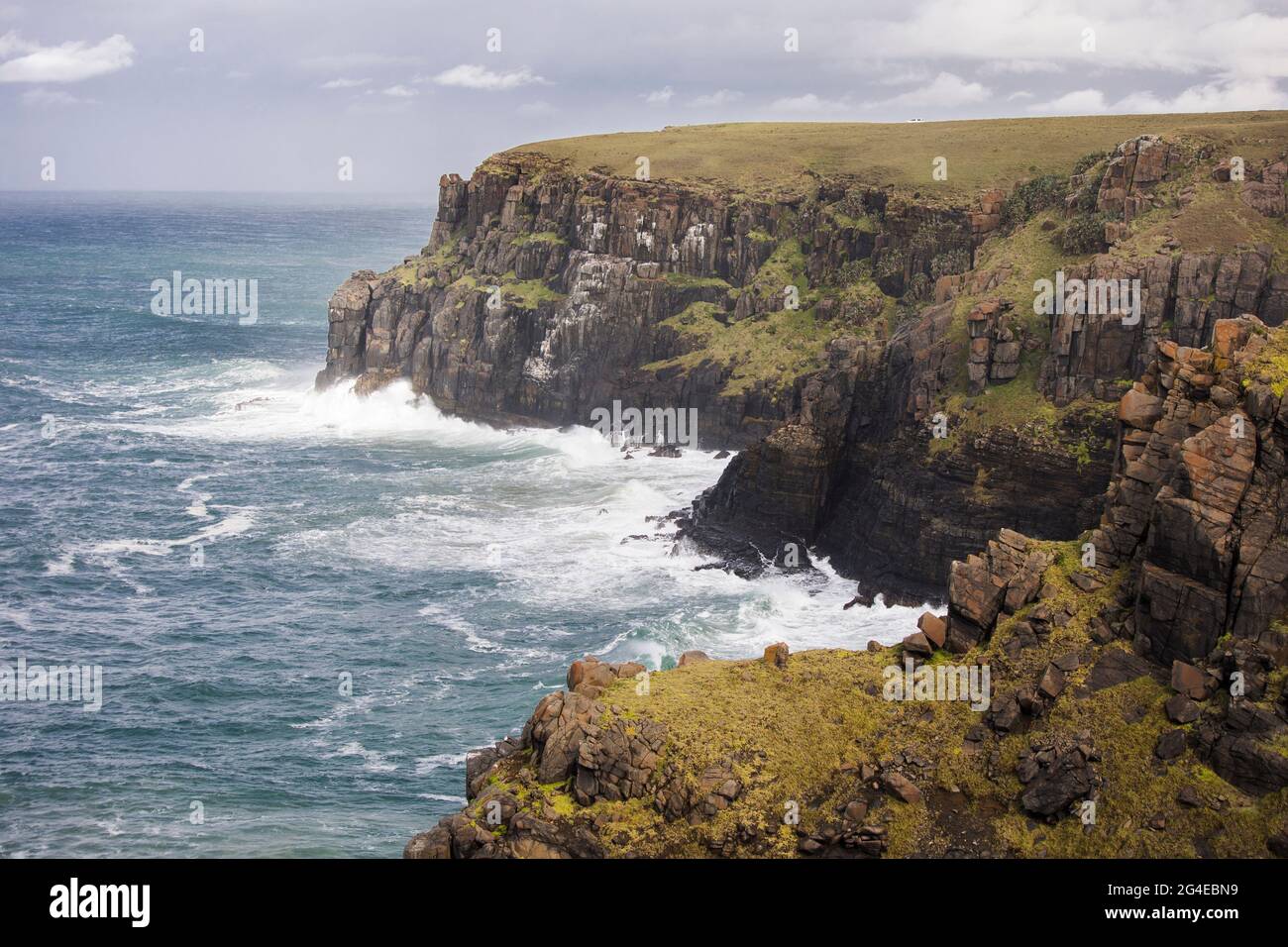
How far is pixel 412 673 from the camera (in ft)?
199

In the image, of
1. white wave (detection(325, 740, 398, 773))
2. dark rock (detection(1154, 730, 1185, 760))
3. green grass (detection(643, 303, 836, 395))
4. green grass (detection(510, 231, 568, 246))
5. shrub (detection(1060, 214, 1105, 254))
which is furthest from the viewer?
green grass (detection(510, 231, 568, 246))

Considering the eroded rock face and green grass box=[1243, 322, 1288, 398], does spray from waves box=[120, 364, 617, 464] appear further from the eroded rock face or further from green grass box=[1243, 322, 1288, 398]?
green grass box=[1243, 322, 1288, 398]

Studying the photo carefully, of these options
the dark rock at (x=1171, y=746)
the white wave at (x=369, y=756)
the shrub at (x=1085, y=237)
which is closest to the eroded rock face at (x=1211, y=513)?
the dark rock at (x=1171, y=746)

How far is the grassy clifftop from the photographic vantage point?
108312 millimetres

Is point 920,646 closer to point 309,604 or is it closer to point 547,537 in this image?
point 309,604

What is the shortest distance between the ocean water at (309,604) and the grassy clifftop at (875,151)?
102 feet

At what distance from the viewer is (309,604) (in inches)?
2712

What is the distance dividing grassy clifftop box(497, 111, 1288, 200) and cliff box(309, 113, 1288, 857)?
1.95 feet

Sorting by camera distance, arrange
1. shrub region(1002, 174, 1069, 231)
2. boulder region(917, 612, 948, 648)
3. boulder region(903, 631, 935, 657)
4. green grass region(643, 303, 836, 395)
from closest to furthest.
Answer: boulder region(917, 612, 948, 648), boulder region(903, 631, 935, 657), shrub region(1002, 174, 1069, 231), green grass region(643, 303, 836, 395)

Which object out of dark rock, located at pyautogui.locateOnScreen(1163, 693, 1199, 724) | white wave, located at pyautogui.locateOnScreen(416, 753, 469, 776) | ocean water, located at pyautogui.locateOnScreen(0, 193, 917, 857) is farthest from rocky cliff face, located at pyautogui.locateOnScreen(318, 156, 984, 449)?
dark rock, located at pyautogui.locateOnScreen(1163, 693, 1199, 724)

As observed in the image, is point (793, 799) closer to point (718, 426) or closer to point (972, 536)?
point (972, 536)

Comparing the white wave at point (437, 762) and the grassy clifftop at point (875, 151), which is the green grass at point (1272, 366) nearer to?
the white wave at point (437, 762)

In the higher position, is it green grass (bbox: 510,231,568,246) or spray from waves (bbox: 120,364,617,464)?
green grass (bbox: 510,231,568,246)

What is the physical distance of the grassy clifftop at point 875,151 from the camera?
108 meters
